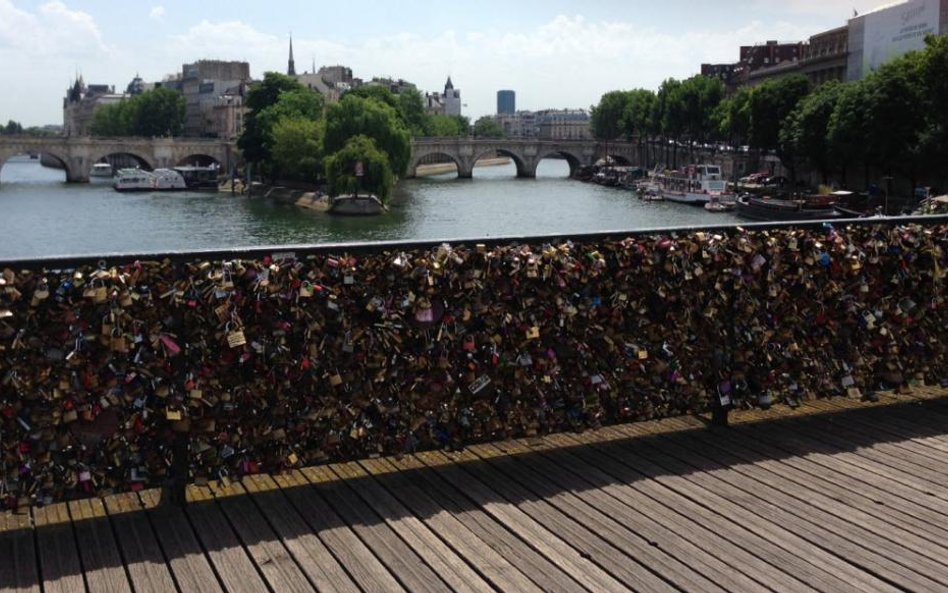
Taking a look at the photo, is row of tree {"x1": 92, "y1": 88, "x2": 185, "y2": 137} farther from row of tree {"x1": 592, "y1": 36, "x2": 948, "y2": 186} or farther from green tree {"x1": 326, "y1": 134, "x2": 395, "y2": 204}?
green tree {"x1": 326, "y1": 134, "x2": 395, "y2": 204}

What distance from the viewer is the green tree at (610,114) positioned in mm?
122188

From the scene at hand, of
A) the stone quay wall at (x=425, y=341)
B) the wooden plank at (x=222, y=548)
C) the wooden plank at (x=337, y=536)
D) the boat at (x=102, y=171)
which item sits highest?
the stone quay wall at (x=425, y=341)

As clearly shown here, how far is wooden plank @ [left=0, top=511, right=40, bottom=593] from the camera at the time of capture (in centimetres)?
417

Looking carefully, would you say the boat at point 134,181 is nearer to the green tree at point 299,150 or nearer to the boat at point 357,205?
the green tree at point 299,150

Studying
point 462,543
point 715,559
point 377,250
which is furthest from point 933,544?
point 377,250

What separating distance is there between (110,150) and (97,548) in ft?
302

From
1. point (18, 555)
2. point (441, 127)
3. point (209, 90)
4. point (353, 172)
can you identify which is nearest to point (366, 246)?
point (18, 555)

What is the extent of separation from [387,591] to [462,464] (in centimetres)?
157

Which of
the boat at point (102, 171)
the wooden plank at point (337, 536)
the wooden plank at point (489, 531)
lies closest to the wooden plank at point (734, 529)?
the wooden plank at point (489, 531)

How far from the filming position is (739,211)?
59.7m

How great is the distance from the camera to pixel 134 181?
8025 cm

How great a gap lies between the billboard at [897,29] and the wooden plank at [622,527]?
60.0 m

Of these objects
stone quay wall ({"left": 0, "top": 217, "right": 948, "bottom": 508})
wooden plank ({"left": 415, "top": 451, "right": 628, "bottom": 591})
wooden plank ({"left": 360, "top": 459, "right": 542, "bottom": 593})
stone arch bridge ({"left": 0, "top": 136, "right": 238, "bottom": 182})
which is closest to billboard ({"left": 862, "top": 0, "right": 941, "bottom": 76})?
stone arch bridge ({"left": 0, "top": 136, "right": 238, "bottom": 182})

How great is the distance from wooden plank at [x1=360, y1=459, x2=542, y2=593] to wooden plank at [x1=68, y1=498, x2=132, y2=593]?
126cm
